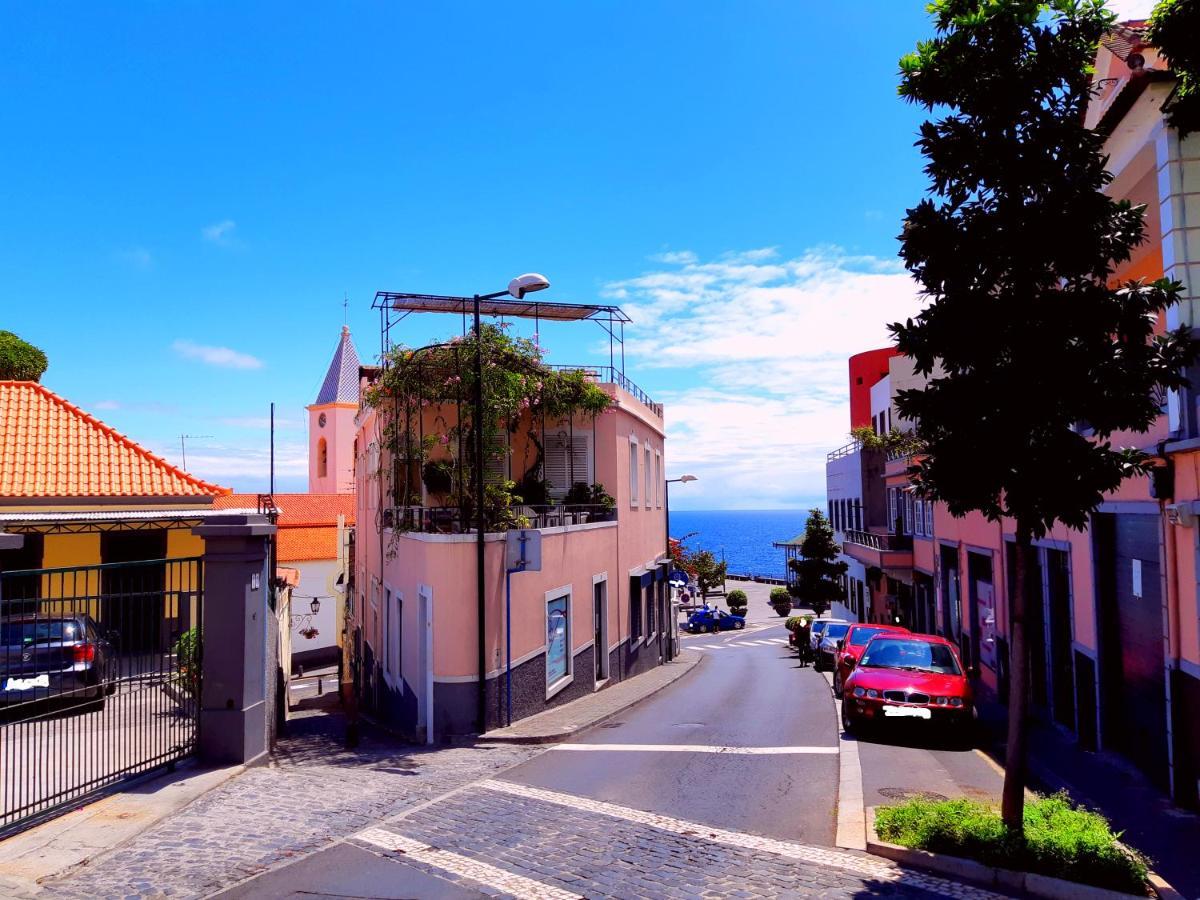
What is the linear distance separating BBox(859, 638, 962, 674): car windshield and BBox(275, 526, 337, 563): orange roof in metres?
31.5

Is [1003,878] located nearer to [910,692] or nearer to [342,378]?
[910,692]

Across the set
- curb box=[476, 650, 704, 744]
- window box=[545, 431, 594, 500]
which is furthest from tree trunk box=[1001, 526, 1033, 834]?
window box=[545, 431, 594, 500]

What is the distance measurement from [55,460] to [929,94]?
66.7 ft

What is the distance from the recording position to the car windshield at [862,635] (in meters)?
17.0

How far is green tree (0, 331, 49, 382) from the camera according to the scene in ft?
101

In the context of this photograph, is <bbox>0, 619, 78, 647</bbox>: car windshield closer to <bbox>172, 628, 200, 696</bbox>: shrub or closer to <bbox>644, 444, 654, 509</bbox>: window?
<bbox>172, 628, 200, 696</bbox>: shrub

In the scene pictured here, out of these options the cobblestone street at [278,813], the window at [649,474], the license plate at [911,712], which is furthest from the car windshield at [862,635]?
the window at [649,474]

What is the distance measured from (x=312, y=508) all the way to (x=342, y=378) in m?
11.7

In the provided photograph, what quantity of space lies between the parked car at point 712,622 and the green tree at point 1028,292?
47662mm

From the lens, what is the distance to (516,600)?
14023 millimetres

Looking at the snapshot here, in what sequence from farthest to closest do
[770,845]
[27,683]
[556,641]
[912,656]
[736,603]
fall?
[736,603], [556,641], [912,656], [27,683], [770,845]

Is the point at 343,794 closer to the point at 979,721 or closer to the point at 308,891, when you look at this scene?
the point at 308,891

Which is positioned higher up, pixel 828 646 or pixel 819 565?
pixel 819 565

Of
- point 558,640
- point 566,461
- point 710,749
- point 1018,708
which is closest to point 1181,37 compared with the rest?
point 1018,708
